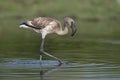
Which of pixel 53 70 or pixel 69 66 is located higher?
pixel 69 66

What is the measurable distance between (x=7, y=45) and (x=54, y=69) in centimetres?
720

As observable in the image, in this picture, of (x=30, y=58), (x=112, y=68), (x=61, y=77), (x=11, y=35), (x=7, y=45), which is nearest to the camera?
(x=61, y=77)

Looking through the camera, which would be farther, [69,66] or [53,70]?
[69,66]

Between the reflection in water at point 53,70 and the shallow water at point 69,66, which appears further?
the shallow water at point 69,66

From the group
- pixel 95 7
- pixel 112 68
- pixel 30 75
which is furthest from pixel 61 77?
pixel 95 7

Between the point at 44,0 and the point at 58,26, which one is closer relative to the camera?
the point at 58,26

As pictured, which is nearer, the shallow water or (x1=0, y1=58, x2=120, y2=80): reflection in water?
(x1=0, y1=58, x2=120, y2=80): reflection in water

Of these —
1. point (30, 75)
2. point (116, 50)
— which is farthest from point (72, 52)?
point (30, 75)

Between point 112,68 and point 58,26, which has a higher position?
point 58,26

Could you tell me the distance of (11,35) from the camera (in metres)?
30.3

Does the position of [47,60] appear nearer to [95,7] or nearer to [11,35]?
[11,35]

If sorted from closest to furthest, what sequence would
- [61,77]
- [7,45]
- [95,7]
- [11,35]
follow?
[61,77] → [7,45] → [11,35] → [95,7]

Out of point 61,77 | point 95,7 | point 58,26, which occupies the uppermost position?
point 95,7

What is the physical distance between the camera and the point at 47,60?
781 inches
